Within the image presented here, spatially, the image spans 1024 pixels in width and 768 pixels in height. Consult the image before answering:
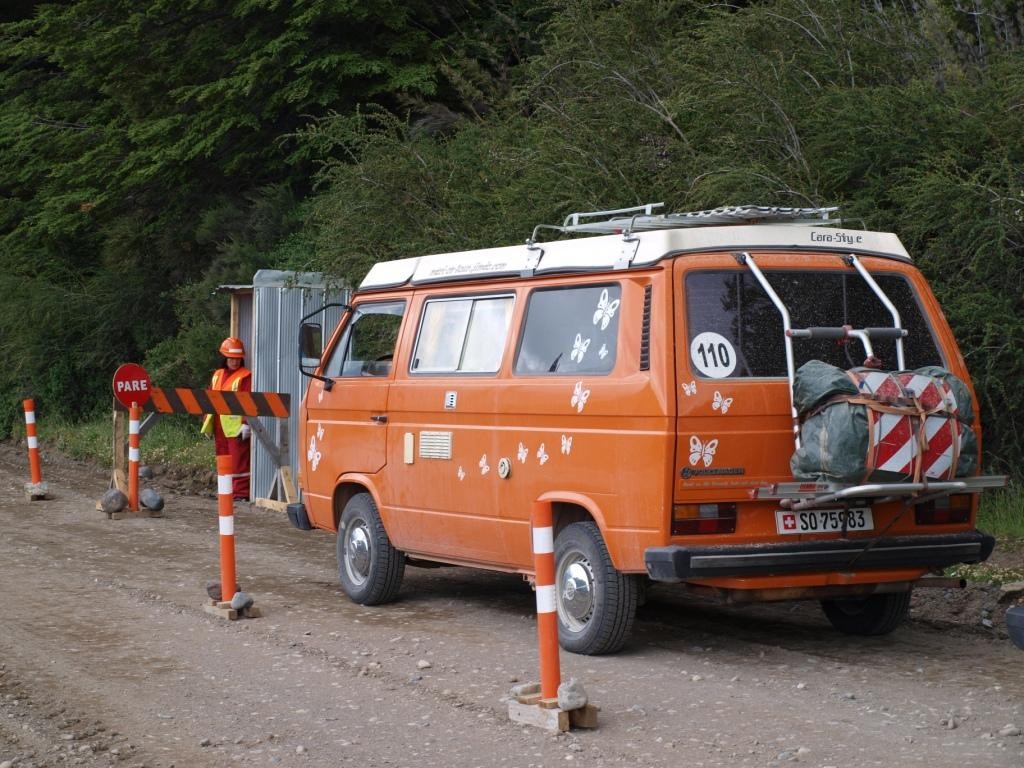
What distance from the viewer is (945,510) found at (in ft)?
27.6

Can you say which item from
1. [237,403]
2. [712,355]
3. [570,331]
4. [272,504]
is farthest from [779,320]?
[272,504]

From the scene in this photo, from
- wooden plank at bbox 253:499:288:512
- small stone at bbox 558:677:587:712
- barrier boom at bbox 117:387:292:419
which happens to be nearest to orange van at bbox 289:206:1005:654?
small stone at bbox 558:677:587:712

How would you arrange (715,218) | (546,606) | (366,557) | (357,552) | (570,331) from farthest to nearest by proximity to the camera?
(357,552), (366,557), (715,218), (570,331), (546,606)

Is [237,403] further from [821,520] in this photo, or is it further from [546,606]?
[546,606]

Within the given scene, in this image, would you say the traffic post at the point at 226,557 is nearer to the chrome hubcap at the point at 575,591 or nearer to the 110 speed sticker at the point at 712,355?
the chrome hubcap at the point at 575,591

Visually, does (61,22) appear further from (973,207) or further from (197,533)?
(973,207)

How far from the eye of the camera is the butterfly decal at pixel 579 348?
8.48 metres

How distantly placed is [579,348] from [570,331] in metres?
0.16

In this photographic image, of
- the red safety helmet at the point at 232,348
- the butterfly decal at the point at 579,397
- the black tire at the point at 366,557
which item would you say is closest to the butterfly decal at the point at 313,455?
the black tire at the point at 366,557

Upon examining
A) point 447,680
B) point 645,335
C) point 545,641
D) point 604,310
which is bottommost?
point 447,680

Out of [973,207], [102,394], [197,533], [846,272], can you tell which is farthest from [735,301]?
[102,394]

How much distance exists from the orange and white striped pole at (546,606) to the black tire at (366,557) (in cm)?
351

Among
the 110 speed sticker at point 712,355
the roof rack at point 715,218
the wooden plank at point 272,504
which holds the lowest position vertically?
the wooden plank at point 272,504

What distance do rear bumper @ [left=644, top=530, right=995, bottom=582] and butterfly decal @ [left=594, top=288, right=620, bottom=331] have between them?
137 cm
